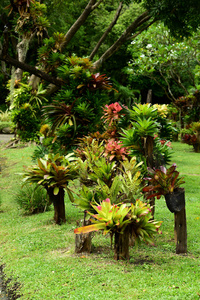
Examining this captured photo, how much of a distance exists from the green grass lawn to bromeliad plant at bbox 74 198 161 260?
40 centimetres

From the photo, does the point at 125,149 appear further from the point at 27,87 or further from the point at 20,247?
the point at 27,87

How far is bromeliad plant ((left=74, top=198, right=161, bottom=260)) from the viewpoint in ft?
11.3

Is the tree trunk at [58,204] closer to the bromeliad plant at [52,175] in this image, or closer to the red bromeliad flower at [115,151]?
the bromeliad plant at [52,175]

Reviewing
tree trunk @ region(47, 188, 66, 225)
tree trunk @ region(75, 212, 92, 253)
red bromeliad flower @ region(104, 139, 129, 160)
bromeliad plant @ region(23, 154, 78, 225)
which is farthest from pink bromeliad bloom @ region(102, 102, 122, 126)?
tree trunk @ region(75, 212, 92, 253)

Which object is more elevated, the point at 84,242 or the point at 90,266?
the point at 84,242

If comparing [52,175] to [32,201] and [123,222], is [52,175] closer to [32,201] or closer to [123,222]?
[32,201]

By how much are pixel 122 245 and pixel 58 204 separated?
75.3 inches

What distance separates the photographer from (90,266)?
3762 millimetres

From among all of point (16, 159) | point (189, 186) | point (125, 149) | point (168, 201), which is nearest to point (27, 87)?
point (16, 159)

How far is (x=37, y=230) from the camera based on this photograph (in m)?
5.30

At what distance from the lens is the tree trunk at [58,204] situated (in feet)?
17.6

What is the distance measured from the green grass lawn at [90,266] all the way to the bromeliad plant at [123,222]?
0.40m

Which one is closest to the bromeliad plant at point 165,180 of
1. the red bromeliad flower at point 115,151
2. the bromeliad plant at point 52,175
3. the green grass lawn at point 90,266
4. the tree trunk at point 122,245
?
the tree trunk at point 122,245

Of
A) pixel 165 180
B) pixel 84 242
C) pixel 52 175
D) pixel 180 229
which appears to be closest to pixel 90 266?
pixel 84 242
